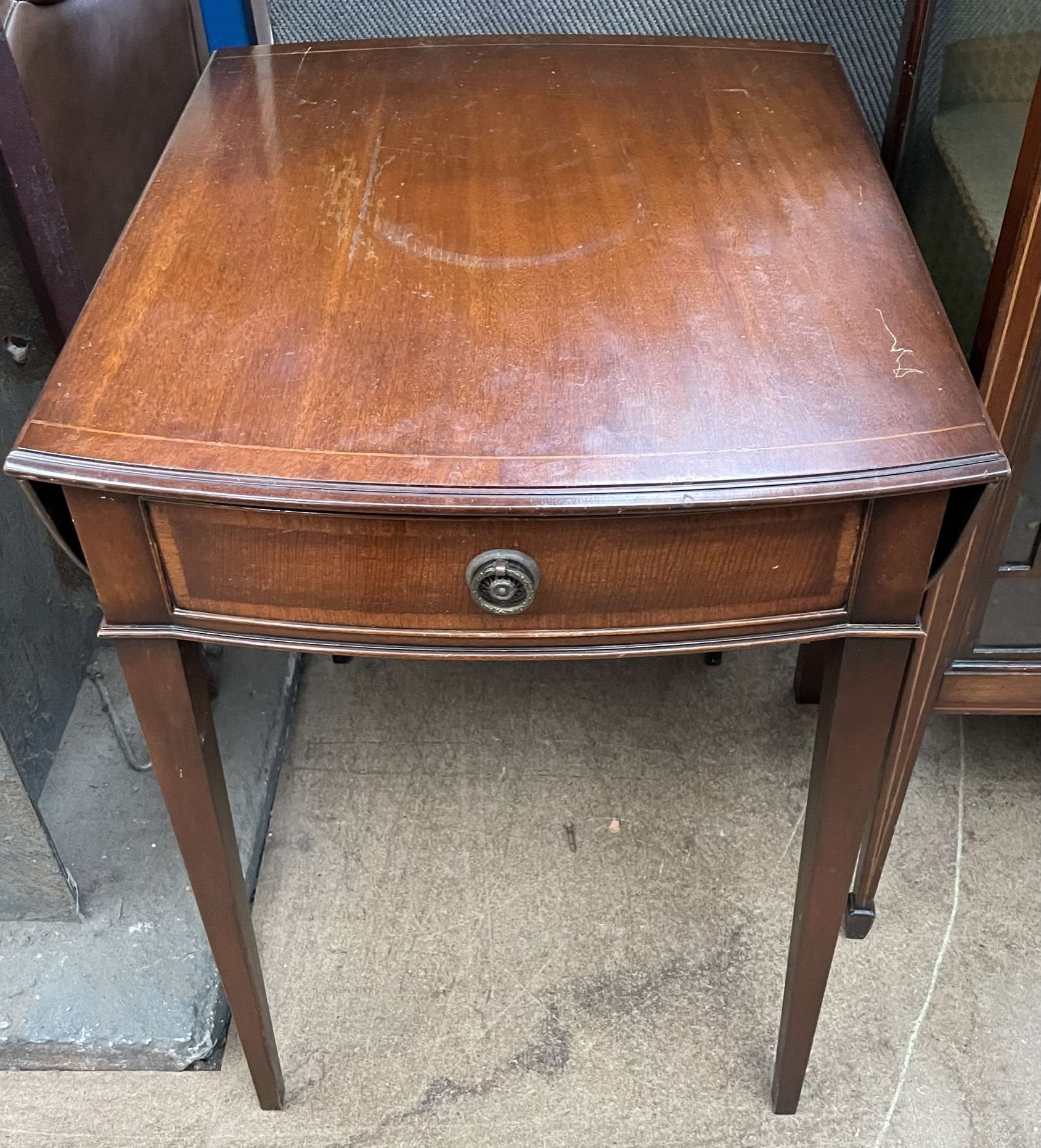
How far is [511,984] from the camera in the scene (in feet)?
3.65

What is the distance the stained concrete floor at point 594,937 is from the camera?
1.02 metres

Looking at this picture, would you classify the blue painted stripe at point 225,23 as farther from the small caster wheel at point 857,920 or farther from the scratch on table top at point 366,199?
the small caster wheel at point 857,920

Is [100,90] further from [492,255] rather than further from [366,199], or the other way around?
[492,255]

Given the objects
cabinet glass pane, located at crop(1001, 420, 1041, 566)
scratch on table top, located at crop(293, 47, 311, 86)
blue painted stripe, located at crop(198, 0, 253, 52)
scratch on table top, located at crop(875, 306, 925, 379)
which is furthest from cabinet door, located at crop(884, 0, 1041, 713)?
blue painted stripe, located at crop(198, 0, 253, 52)

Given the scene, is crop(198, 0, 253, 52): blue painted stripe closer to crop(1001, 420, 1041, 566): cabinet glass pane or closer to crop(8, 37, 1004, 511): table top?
crop(8, 37, 1004, 511): table top

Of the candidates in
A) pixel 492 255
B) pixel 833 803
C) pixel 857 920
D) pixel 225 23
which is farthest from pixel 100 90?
pixel 857 920

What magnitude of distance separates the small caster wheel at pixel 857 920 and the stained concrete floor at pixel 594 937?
14 mm

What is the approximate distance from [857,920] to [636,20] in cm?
101

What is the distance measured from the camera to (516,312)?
707 mm

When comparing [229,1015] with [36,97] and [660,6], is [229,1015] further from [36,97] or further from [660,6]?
[660,6]

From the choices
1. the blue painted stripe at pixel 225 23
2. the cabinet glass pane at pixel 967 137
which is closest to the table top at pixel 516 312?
the cabinet glass pane at pixel 967 137

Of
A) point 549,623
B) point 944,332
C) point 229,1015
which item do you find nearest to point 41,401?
point 549,623

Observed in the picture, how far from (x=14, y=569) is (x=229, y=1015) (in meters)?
0.49

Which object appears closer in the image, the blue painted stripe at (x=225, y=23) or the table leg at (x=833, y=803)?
the table leg at (x=833, y=803)
